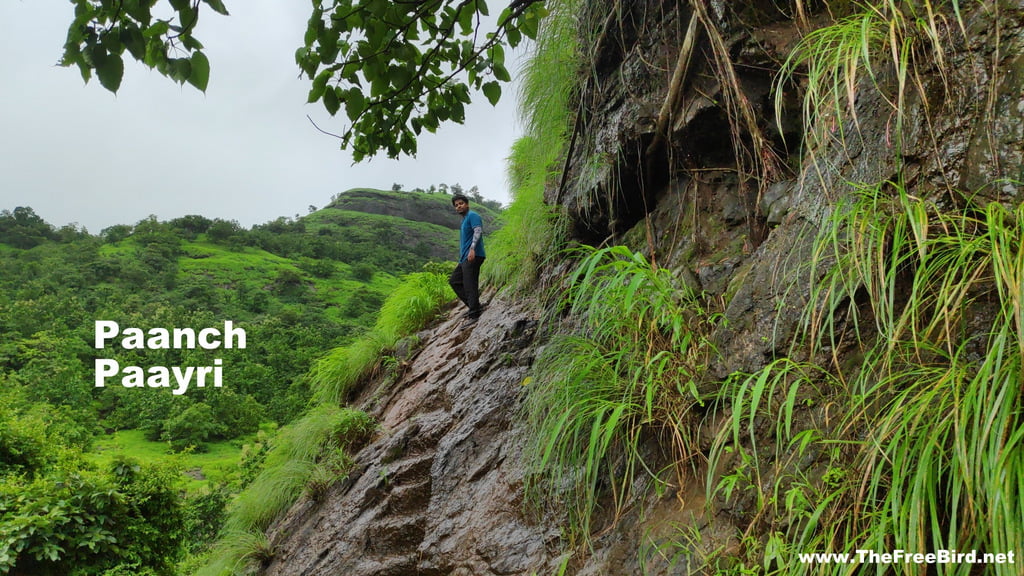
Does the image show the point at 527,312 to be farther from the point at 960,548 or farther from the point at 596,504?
the point at 960,548

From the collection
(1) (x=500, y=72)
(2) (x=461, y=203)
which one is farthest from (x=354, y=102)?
(2) (x=461, y=203)

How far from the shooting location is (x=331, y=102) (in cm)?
214

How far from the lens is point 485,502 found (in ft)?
9.77

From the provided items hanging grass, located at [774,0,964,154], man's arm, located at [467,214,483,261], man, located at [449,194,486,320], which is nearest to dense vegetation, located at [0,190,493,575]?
man, located at [449,194,486,320]

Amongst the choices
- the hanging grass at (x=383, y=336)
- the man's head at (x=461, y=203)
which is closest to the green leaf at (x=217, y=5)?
the man's head at (x=461, y=203)

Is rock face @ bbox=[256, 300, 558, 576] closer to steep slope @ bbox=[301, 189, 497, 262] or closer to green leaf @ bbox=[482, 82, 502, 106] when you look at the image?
green leaf @ bbox=[482, 82, 502, 106]

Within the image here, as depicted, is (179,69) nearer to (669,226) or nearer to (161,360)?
(669,226)

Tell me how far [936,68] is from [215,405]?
19.6m

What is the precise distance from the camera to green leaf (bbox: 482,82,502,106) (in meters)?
2.64

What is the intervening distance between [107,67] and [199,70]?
0.22 metres

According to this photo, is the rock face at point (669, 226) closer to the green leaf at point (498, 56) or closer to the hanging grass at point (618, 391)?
the hanging grass at point (618, 391)

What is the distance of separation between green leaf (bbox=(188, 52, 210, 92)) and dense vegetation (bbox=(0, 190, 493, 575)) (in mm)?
3279

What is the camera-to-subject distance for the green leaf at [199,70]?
1.65 metres

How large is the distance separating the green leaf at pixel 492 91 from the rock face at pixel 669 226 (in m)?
0.80
